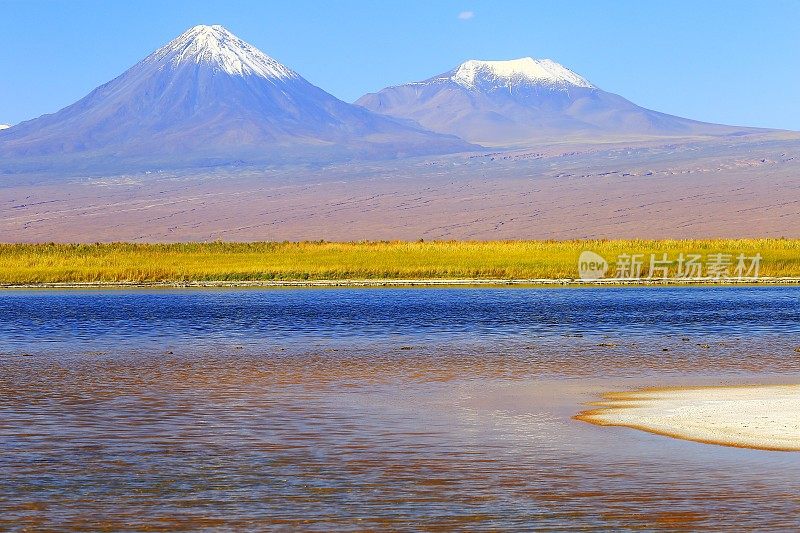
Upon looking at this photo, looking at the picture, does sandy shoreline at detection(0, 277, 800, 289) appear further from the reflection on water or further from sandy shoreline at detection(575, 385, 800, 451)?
sandy shoreline at detection(575, 385, 800, 451)

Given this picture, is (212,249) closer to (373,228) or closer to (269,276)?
(269,276)

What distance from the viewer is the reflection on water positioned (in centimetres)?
1375

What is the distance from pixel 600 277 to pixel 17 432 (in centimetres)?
5700

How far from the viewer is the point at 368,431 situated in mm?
18734

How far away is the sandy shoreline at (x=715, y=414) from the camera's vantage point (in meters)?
17.5

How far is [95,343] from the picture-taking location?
35.5 meters

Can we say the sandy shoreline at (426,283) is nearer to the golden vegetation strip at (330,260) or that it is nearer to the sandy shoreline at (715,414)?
the golden vegetation strip at (330,260)

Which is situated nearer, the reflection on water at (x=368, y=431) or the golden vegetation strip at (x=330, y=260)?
the reflection on water at (x=368, y=431)

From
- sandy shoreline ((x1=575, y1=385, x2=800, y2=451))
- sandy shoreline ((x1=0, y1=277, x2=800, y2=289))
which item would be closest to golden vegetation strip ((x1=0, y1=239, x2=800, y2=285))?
sandy shoreline ((x1=0, y1=277, x2=800, y2=289))

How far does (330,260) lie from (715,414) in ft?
197

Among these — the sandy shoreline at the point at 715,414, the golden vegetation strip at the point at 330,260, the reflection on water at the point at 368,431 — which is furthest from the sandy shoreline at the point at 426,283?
the sandy shoreline at the point at 715,414

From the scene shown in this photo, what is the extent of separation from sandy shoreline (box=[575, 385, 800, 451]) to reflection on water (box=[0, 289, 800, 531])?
523 millimetres

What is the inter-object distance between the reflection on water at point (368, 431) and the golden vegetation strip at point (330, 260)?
3134 cm

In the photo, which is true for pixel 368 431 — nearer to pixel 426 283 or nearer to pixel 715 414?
pixel 715 414
